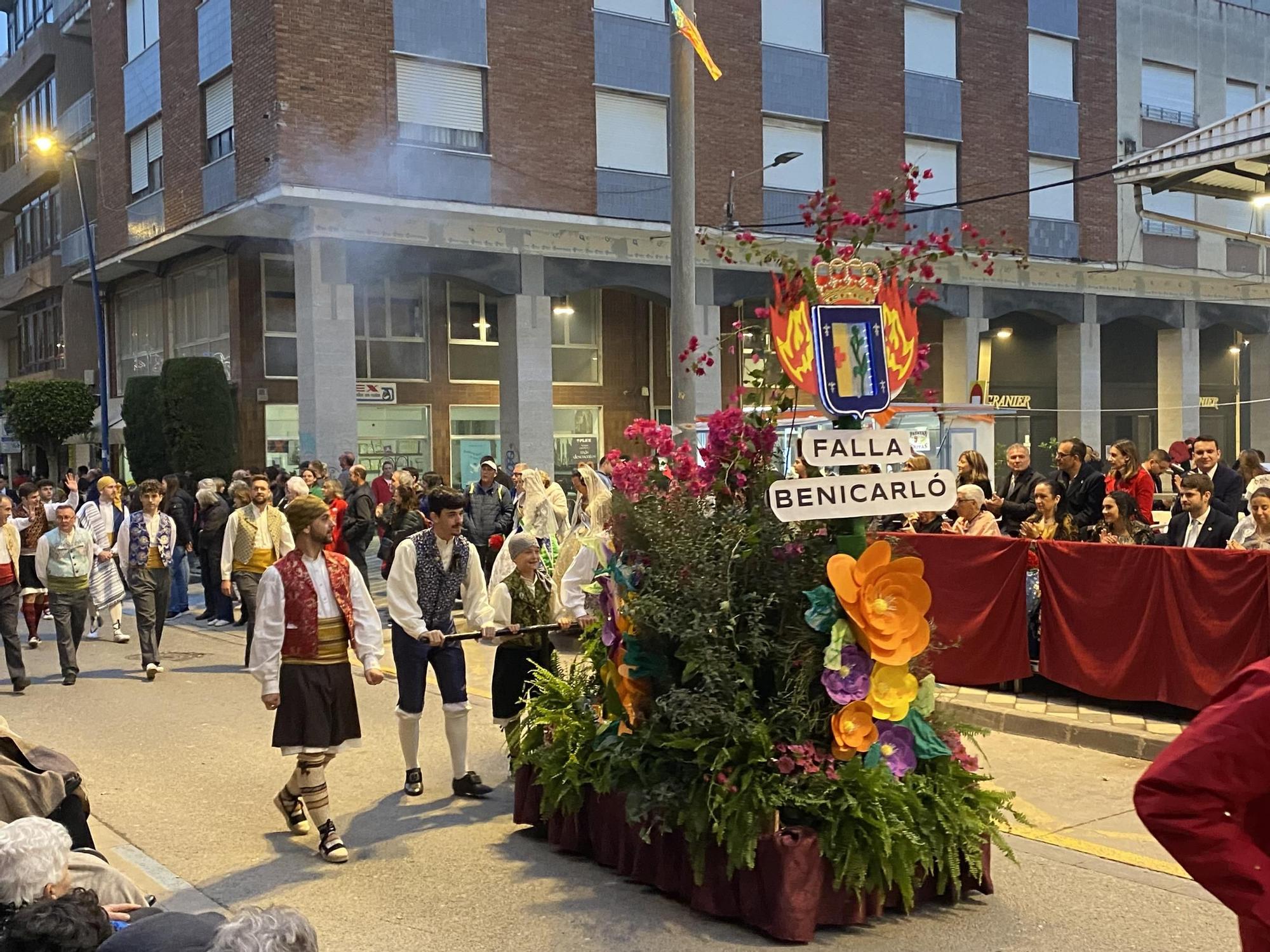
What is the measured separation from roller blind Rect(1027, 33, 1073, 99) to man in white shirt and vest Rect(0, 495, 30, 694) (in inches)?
1016

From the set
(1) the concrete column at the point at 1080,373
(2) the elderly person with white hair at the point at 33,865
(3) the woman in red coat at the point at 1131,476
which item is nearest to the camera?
(2) the elderly person with white hair at the point at 33,865

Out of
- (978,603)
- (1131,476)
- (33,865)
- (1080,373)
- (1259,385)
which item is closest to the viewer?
(33,865)

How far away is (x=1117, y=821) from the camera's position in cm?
651

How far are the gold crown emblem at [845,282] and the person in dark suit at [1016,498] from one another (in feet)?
19.5

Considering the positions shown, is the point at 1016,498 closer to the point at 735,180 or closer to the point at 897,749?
the point at 897,749

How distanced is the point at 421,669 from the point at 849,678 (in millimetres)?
3002

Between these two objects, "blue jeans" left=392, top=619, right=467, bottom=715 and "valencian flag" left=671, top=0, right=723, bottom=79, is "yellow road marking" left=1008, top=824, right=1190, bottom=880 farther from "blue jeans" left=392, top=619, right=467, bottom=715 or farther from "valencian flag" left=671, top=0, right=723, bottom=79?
"valencian flag" left=671, top=0, right=723, bottom=79

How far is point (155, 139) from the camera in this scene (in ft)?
85.9

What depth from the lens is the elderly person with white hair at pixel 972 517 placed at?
10.2m

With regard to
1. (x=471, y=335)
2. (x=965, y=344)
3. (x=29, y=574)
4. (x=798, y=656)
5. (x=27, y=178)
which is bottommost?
(x=29, y=574)

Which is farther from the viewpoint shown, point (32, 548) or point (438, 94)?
point (438, 94)

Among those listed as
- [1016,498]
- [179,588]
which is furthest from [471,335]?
[1016,498]

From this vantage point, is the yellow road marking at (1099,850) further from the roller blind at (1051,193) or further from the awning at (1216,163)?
the roller blind at (1051,193)

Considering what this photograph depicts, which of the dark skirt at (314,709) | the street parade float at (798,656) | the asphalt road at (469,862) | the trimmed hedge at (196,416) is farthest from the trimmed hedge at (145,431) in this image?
the street parade float at (798,656)
